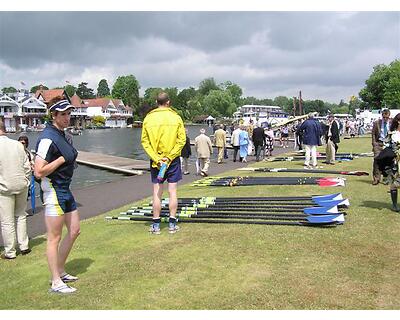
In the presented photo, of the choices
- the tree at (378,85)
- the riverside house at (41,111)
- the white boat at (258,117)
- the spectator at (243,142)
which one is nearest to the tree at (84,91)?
the riverside house at (41,111)

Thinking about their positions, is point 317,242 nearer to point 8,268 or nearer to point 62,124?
point 62,124

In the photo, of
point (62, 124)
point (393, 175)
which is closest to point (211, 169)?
point (393, 175)

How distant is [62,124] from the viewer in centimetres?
489

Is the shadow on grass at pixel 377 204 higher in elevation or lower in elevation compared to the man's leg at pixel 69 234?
lower

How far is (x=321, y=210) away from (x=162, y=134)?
10.8 feet

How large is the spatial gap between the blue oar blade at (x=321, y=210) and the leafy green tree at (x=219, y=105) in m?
147

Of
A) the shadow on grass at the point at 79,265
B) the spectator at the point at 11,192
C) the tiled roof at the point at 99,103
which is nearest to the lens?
the shadow on grass at the point at 79,265

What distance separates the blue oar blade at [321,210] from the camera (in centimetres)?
745

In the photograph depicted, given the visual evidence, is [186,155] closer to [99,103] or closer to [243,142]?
[243,142]

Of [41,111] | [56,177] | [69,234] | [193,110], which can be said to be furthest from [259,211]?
[193,110]

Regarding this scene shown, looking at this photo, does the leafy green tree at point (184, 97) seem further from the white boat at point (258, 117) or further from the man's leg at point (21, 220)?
the man's leg at point (21, 220)

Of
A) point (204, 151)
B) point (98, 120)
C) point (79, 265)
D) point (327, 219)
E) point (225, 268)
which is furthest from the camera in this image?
point (98, 120)

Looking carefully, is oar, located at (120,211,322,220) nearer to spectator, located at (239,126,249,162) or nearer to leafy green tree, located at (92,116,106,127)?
spectator, located at (239,126,249,162)

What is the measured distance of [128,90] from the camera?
165 metres
